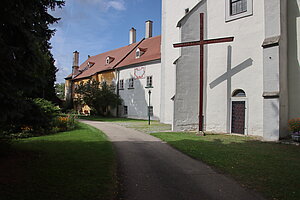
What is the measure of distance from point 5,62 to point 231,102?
1247 cm

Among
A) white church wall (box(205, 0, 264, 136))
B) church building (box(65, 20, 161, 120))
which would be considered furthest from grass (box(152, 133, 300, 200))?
church building (box(65, 20, 161, 120))

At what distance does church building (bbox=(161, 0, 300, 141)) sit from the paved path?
6532 millimetres

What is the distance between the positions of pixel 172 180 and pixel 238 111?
9.88 meters

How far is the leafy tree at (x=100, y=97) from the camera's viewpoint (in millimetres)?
28216

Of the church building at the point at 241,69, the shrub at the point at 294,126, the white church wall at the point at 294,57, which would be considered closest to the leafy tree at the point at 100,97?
the church building at the point at 241,69

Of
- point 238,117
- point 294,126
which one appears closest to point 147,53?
point 238,117

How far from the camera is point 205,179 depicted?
17.0ft

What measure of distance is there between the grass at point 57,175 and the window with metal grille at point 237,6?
12177 mm

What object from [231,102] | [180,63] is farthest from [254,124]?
[180,63]

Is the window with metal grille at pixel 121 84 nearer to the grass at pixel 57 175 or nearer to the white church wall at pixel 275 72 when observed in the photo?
the white church wall at pixel 275 72

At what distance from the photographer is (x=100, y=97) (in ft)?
91.9

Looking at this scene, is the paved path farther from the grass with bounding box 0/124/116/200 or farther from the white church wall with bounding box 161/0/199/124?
the white church wall with bounding box 161/0/199/124

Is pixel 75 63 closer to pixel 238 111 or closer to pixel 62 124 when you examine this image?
pixel 62 124

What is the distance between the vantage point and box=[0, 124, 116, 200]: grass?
153 inches
